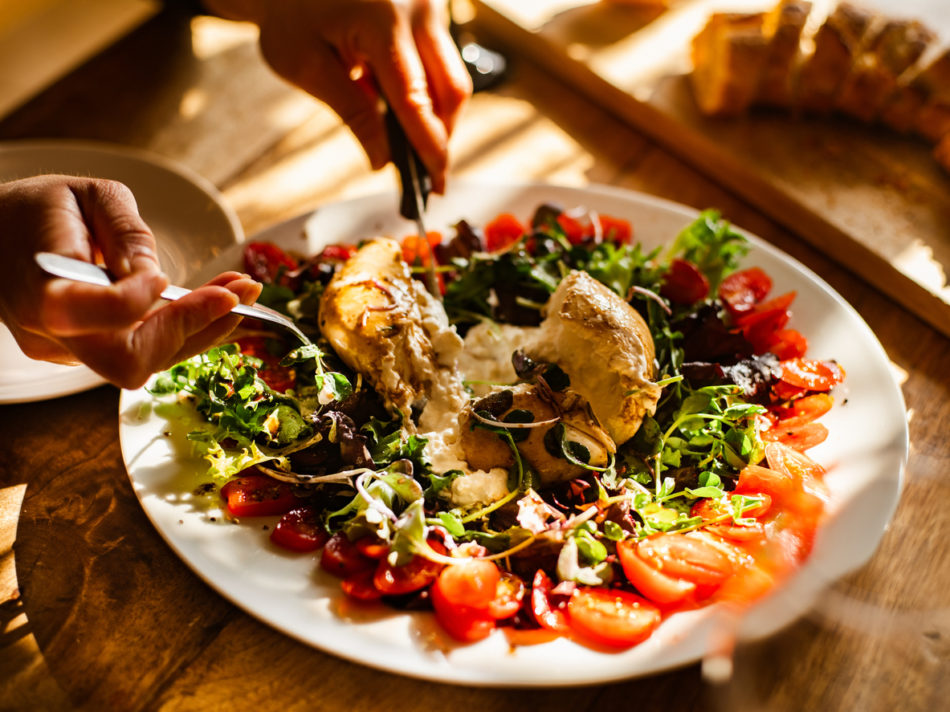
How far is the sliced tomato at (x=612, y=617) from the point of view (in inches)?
62.7

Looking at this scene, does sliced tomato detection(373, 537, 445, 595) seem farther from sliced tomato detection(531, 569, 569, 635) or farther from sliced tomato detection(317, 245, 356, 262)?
sliced tomato detection(317, 245, 356, 262)

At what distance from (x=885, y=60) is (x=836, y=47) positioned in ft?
0.64

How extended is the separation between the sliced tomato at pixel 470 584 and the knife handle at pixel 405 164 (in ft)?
3.85

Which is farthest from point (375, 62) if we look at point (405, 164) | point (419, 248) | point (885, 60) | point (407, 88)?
point (885, 60)

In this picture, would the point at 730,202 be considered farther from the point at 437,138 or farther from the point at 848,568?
the point at 848,568

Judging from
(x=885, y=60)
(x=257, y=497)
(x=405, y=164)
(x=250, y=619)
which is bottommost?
Result: (x=250, y=619)

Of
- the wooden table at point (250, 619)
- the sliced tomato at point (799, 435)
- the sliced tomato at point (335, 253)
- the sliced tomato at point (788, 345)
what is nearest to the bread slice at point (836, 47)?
the wooden table at point (250, 619)

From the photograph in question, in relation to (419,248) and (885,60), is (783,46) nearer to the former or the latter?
(885,60)

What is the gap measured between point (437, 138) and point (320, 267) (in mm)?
542

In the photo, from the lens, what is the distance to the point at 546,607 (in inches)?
66.8

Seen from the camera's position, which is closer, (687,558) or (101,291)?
(101,291)

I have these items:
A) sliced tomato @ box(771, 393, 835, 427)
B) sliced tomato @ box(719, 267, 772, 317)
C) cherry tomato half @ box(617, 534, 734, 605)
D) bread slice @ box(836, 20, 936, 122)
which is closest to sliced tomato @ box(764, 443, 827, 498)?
sliced tomato @ box(771, 393, 835, 427)

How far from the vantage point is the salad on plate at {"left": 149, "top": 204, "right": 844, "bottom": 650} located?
5.59 ft

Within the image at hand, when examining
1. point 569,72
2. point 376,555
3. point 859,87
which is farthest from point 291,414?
point 859,87
